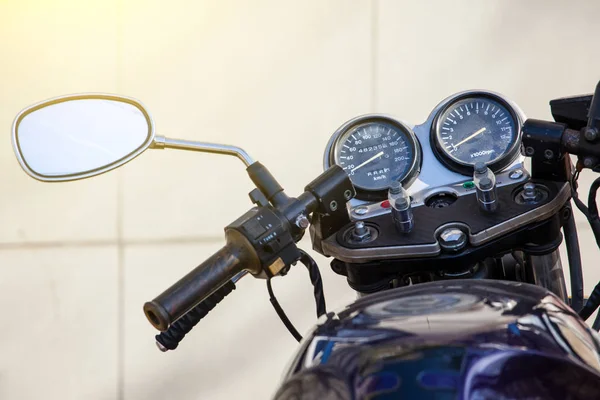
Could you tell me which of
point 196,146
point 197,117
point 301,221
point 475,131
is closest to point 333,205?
point 301,221

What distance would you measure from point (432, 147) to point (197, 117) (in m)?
1.67

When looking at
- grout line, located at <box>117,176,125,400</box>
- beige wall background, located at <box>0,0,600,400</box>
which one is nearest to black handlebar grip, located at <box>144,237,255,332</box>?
beige wall background, located at <box>0,0,600,400</box>

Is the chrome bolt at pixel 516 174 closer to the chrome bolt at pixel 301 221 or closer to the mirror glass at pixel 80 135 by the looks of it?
the chrome bolt at pixel 301 221

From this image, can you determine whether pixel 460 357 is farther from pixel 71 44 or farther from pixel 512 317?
pixel 71 44

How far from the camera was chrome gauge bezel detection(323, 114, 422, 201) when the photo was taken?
0.99m

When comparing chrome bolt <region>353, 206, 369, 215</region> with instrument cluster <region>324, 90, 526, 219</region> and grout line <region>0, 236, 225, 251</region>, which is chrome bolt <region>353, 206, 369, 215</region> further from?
grout line <region>0, 236, 225, 251</region>

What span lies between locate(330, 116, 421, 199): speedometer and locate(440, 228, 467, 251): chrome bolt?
0.49 feet

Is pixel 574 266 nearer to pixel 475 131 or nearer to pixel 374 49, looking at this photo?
pixel 475 131

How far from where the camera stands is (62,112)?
88 centimetres

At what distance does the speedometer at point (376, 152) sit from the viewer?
3.29ft

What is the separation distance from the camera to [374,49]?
8.64ft

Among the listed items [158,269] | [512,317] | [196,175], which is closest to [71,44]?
[196,175]

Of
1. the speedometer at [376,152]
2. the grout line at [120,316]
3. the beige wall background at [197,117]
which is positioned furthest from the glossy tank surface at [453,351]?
the grout line at [120,316]

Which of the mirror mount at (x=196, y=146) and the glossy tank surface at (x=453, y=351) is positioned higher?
the mirror mount at (x=196, y=146)
